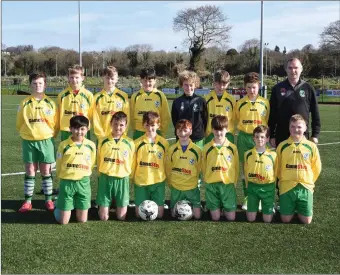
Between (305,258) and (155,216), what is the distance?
1.84 metres

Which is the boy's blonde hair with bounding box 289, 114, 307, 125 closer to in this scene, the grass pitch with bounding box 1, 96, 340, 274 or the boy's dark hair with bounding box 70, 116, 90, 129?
the grass pitch with bounding box 1, 96, 340, 274

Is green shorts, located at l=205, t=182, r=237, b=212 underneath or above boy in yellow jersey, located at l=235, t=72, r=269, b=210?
underneath

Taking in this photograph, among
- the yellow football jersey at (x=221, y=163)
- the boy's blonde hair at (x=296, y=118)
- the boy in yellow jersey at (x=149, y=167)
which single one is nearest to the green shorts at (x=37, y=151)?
the boy in yellow jersey at (x=149, y=167)

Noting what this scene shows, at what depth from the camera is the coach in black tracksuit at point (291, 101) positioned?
5.64 meters

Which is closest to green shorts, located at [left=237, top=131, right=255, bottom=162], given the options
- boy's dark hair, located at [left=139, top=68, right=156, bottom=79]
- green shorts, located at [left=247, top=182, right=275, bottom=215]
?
green shorts, located at [left=247, top=182, right=275, bottom=215]

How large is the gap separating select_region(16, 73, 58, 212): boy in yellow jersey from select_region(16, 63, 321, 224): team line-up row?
0.01 metres

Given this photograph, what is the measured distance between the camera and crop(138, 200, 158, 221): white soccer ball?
17.5 ft

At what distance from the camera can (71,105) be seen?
589 centimetres

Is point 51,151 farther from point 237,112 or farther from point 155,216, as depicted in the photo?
point 237,112

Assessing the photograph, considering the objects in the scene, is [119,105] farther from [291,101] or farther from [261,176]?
[291,101]

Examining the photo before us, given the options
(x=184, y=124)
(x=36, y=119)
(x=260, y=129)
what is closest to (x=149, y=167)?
(x=184, y=124)

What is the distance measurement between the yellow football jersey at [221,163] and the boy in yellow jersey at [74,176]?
55.5 inches

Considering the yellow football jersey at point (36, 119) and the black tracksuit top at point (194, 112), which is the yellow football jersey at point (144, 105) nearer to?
the black tracksuit top at point (194, 112)

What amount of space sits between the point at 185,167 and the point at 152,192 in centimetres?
51
